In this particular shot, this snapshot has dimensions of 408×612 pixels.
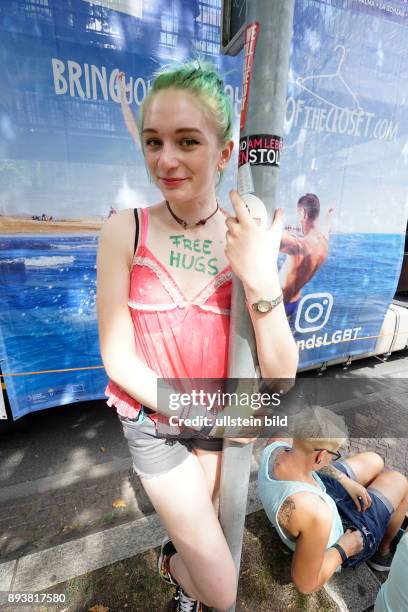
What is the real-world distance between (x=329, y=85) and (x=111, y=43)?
5.60 feet

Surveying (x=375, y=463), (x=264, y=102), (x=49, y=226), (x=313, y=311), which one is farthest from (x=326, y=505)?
(x=49, y=226)

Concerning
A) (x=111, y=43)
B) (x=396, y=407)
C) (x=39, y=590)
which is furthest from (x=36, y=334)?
(x=396, y=407)

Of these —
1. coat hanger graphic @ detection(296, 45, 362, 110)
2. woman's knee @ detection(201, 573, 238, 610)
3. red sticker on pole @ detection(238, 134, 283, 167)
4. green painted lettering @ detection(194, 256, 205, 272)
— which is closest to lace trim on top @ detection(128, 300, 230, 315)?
green painted lettering @ detection(194, 256, 205, 272)

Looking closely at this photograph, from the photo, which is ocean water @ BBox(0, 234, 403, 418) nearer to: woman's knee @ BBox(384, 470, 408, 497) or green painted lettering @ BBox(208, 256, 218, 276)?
woman's knee @ BBox(384, 470, 408, 497)

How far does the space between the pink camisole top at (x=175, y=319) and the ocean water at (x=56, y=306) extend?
164 centimetres

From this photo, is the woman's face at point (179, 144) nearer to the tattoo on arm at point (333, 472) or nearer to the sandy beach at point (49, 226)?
the sandy beach at point (49, 226)

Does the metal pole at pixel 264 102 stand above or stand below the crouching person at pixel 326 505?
above

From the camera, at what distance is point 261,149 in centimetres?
90

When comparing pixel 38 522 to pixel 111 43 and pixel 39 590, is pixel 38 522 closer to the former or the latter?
pixel 39 590

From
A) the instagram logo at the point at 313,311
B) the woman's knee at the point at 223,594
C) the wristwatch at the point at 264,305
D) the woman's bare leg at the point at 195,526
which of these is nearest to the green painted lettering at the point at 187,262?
the wristwatch at the point at 264,305

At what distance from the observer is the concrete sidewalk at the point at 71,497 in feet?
6.81

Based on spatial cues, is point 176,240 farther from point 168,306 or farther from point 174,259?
point 168,306

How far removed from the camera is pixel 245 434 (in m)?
Answer: 1.15

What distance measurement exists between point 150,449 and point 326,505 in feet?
3.54
